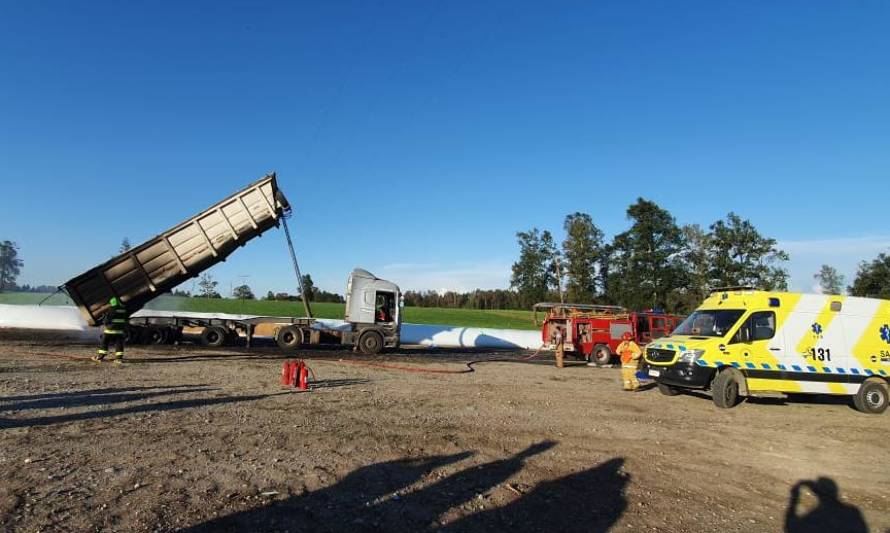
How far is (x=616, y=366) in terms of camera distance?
20719mm

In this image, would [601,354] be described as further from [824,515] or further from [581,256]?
[581,256]

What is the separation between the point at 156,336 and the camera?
19625mm

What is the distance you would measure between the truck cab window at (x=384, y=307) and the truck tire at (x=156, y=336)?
785 cm

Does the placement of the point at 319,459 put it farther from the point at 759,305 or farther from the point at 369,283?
the point at 369,283

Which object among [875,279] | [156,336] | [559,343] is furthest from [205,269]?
[875,279]

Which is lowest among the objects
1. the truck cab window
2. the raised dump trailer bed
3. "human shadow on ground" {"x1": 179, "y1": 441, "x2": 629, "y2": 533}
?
"human shadow on ground" {"x1": 179, "y1": 441, "x2": 629, "y2": 533}

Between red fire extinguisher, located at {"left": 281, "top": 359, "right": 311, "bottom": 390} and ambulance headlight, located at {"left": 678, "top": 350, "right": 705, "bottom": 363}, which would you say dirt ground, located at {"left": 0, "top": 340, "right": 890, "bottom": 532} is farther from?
ambulance headlight, located at {"left": 678, "top": 350, "right": 705, "bottom": 363}

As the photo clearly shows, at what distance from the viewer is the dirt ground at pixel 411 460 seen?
444 centimetres

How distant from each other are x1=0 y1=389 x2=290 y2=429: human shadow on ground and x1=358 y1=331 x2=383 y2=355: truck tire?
9.79 m

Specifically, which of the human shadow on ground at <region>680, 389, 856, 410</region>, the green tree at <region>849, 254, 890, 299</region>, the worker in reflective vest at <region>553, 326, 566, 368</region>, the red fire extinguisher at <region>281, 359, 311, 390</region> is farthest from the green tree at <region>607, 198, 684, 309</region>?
the red fire extinguisher at <region>281, 359, 311, 390</region>

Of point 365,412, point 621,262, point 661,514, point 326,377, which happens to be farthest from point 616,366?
point 621,262

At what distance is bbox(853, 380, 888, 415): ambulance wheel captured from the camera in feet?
35.8

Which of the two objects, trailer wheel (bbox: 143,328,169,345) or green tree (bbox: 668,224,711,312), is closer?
trailer wheel (bbox: 143,328,169,345)

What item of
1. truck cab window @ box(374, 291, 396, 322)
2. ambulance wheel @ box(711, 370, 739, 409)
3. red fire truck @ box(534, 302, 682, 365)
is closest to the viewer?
ambulance wheel @ box(711, 370, 739, 409)
